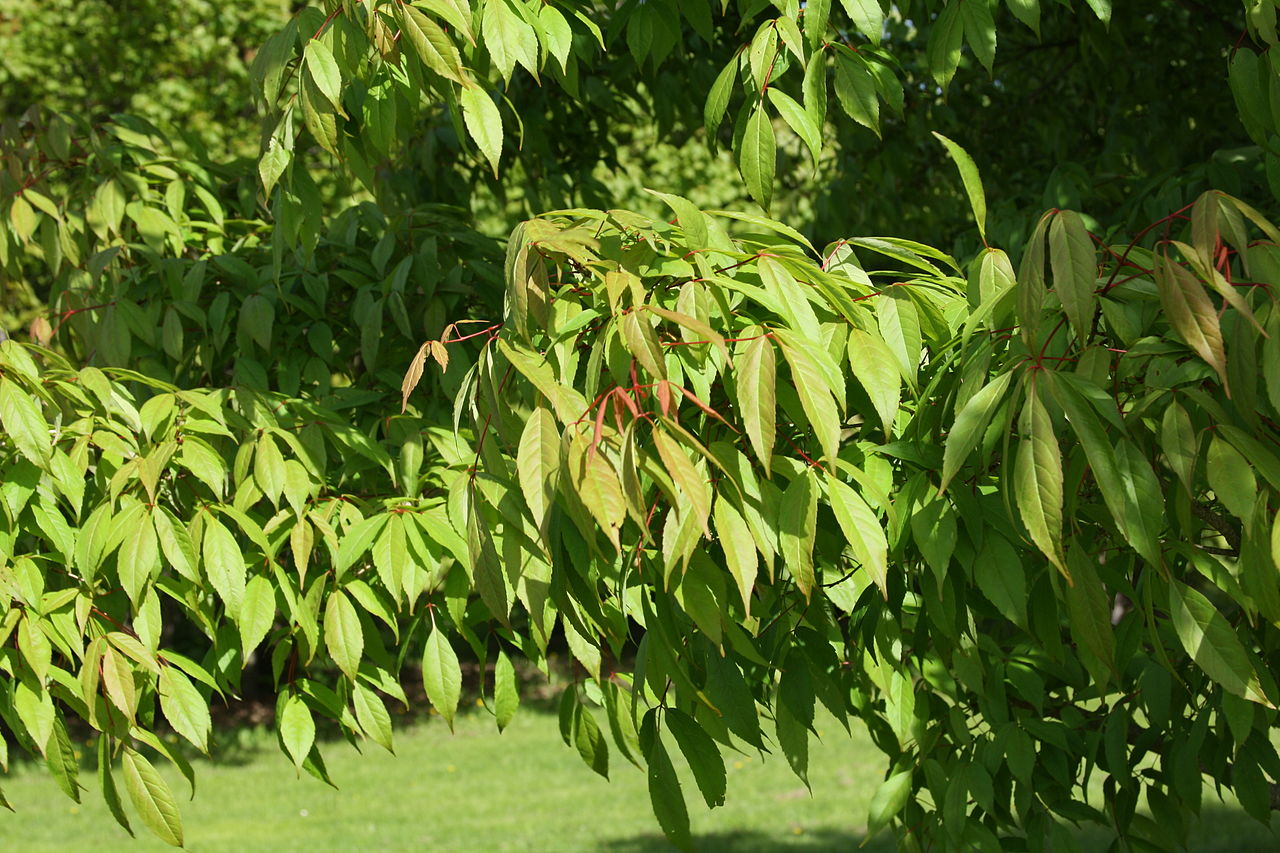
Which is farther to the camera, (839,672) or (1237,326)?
(839,672)

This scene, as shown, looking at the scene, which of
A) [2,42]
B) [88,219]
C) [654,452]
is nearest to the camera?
[654,452]

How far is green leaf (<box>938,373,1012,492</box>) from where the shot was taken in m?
1.23

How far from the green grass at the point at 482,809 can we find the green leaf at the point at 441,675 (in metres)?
4.78

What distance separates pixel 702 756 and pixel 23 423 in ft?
3.38

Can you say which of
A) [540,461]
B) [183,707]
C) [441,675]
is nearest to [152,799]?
[183,707]

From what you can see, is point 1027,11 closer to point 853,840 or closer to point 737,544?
point 737,544

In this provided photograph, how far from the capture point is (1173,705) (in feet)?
6.19

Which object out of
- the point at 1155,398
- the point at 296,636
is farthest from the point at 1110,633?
the point at 296,636

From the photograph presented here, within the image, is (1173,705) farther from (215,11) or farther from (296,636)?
(215,11)

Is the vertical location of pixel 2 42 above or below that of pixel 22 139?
above

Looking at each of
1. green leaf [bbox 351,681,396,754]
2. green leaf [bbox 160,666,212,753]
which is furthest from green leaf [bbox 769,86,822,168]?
green leaf [bbox 160,666,212,753]

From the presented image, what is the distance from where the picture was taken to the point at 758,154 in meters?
1.73

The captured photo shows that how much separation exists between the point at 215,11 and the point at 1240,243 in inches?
401

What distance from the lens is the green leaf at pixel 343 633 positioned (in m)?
1.75
